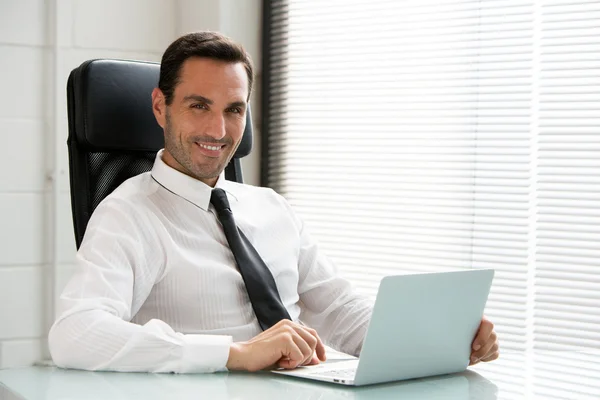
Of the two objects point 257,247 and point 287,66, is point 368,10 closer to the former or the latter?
point 287,66

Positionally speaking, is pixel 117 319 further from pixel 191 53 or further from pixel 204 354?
pixel 191 53

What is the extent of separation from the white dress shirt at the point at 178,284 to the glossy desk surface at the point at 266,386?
0.05 m

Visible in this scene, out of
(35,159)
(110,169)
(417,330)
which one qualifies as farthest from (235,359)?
(35,159)

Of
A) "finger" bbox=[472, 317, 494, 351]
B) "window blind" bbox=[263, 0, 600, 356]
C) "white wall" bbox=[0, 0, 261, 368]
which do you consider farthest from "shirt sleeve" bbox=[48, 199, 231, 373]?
"white wall" bbox=[0, 0, 261, 368]

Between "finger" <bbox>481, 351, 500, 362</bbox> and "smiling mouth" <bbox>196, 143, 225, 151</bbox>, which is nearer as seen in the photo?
"finger" <bbox>481, 351, 500, 362</bbox>

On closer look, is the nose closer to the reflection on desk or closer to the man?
the man

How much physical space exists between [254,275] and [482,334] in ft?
1.76

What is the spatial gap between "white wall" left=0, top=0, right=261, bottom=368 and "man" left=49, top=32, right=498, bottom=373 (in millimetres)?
1035

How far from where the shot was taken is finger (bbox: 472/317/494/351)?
1.51m

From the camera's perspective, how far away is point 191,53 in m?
1.90

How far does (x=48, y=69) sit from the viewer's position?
290 centimetres

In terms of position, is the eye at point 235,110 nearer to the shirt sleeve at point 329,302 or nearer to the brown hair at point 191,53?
the brown hair at point 191,53

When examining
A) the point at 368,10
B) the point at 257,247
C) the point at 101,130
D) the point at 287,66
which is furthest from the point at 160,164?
the point at 287,66

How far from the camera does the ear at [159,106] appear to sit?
1.93 meters
